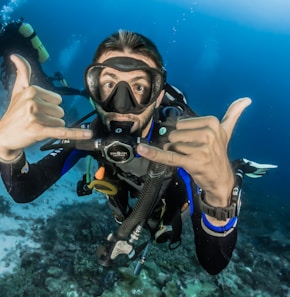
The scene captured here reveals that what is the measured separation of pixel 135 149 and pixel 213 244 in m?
1.10

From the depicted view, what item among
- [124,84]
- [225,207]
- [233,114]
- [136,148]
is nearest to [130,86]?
[124,84]

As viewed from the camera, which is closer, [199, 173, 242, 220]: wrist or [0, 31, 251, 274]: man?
[0, 31, 251, 274]: man

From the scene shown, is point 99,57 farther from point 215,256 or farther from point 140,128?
point 215,256

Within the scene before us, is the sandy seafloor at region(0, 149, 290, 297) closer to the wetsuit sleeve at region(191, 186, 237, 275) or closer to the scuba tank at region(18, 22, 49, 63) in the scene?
the wetsuit sleeve at region(191, 186, 237, 275)

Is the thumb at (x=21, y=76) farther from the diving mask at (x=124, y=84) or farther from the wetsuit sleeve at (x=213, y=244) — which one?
the wetsuit sleeve at (x=213, y=244)

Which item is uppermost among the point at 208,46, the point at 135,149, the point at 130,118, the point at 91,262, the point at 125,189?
the point at 208,46

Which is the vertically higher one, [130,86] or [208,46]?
[208,46]

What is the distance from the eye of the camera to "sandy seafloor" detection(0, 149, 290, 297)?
5430 mm

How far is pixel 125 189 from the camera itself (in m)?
3.56

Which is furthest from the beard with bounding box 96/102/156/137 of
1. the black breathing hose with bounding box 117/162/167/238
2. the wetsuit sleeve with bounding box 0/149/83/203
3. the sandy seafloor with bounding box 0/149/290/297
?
the sandy seafloor with bounding box 0/149/290/297

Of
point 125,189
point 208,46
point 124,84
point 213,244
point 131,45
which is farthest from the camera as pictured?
point 208,46

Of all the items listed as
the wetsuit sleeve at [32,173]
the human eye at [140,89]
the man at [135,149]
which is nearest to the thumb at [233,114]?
the man at [135,149]

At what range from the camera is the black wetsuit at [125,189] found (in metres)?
2.60

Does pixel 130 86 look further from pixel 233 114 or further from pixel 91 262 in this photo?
pixel 91 262
